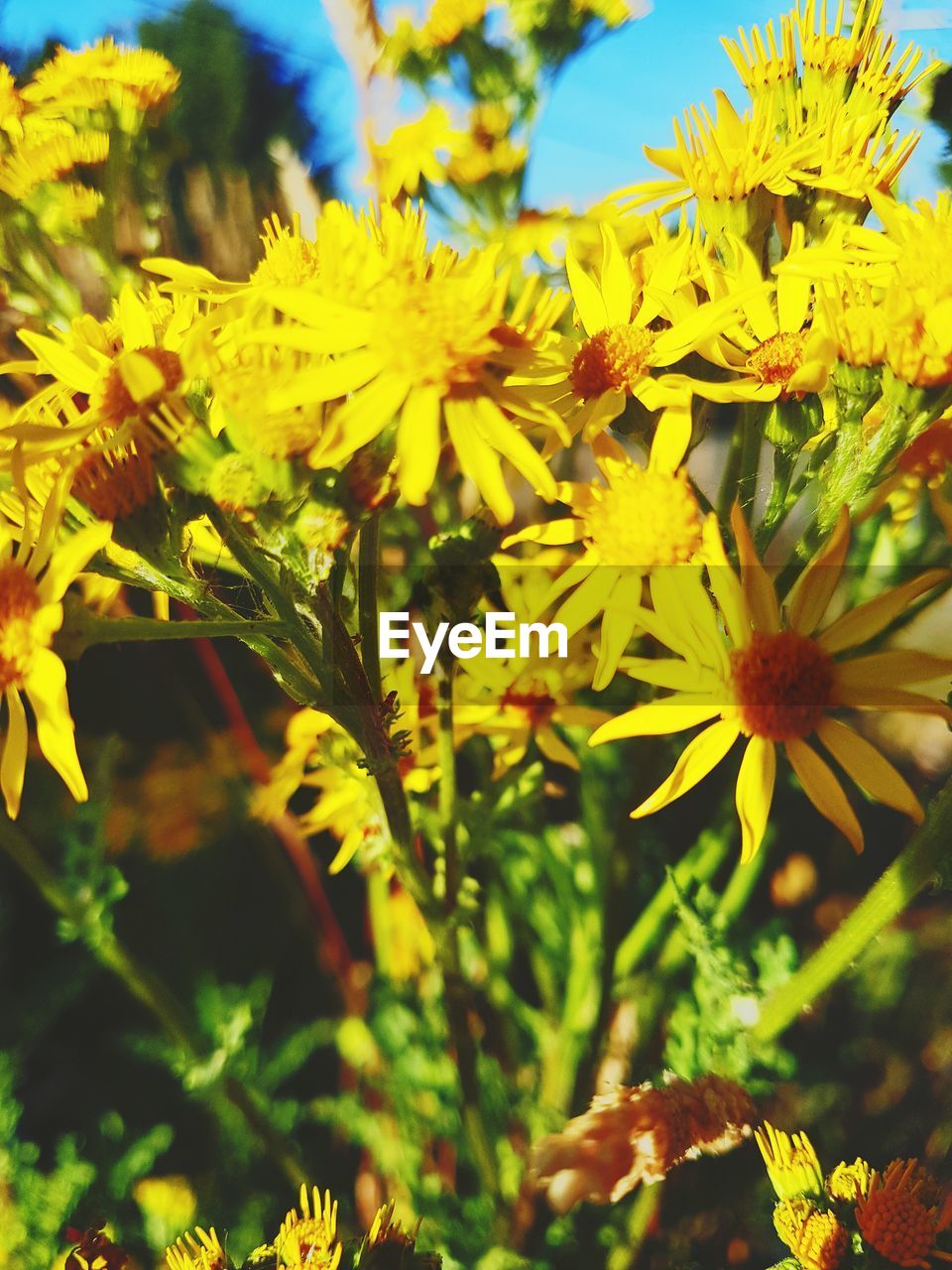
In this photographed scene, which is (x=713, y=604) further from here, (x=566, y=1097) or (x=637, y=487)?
(x=566, y=1097)

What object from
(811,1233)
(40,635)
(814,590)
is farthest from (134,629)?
(811,1233)

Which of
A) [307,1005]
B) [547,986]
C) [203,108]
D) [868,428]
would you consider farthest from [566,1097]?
[203,108]

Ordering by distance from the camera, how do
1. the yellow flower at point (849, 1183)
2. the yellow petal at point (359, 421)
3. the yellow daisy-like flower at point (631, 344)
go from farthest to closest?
the yellow flower at point (849, 1183)
the yellow daisy-like flower at point (631, 344)
the yellow petal at point (359, 421)

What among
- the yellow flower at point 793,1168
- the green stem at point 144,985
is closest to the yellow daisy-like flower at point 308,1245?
the green stem at point 144,985

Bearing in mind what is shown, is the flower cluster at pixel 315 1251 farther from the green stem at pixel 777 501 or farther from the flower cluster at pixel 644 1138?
the green stem at pixel 777 501

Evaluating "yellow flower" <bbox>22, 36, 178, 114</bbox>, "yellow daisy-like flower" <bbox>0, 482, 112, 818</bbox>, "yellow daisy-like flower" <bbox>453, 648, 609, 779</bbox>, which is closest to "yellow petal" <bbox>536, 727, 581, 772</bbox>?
"yellow daisy-like flower" <bbox>453, 648, 609, 779</bbox>

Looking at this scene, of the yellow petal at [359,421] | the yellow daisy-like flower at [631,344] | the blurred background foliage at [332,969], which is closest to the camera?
the yellow petal at [359,421]
